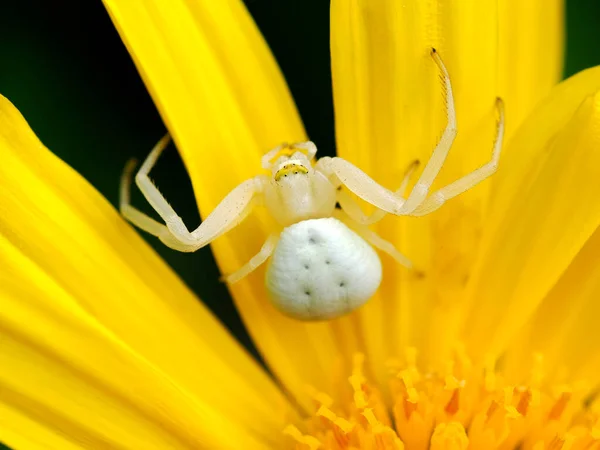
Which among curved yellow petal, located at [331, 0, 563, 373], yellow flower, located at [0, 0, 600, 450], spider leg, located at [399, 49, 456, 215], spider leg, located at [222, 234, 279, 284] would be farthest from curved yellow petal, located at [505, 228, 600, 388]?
spider leg, located at [222, 234, 279, 284]

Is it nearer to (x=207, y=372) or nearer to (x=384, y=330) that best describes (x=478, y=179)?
(x=384, y=330)

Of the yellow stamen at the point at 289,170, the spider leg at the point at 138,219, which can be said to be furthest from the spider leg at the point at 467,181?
the spider leg at the point at 138,219

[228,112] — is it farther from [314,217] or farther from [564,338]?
[564,338]

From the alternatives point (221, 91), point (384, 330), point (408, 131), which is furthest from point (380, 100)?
point (384, 330)

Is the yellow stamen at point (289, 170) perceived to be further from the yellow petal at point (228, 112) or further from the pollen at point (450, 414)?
the pollen at point (450, 414)

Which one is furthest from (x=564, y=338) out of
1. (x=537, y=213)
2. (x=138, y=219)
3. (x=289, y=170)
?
(x=138, y=219)
